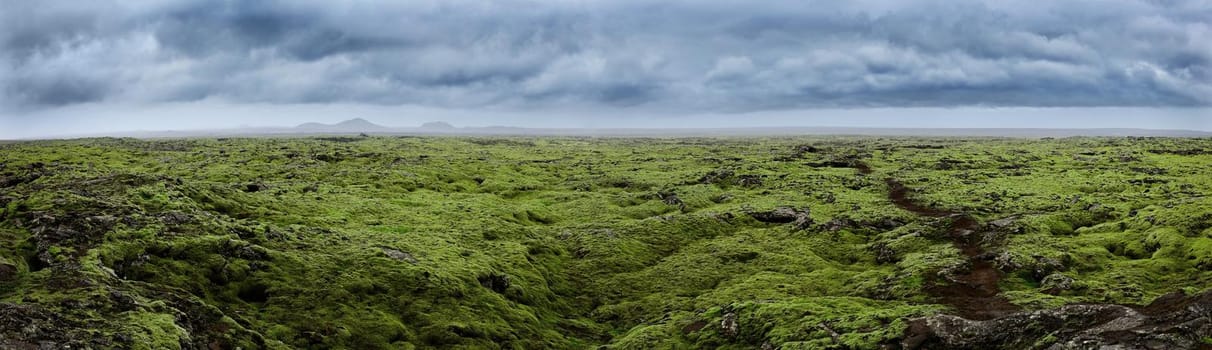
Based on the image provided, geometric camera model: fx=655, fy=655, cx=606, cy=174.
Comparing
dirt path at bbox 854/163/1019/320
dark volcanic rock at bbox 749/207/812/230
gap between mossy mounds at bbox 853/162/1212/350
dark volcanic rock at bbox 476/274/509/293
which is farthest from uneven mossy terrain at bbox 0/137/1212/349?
gap between mossy mounds at bbox 853/162/1212/350

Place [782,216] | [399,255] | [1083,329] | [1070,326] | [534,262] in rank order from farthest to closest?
[782,216], [534,262], [399,255], [1070,326], [1083,329]

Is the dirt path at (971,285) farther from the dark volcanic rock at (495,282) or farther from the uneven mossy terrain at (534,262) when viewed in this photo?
the dark volcanic rock at (495,282)

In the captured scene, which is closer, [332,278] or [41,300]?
[41,300]

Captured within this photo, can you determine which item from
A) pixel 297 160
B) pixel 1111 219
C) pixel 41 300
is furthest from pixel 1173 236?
pixel 297 160

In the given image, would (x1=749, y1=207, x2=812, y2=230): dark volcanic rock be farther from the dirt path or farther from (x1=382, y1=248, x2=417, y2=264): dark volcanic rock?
(x1=382, y1=248, x2=417, y2=264): dark volcanic rock

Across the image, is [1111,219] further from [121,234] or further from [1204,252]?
[121,234]

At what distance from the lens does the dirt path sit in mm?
23778

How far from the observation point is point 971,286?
95.8 ft

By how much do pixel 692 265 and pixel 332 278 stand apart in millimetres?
19397

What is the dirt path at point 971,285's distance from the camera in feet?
78.0

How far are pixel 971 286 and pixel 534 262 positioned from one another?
21.7 m

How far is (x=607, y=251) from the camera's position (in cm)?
4003

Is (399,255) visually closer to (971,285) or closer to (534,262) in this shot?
(534,262)

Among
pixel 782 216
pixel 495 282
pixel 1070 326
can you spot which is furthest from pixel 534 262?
pixel 1070 326
